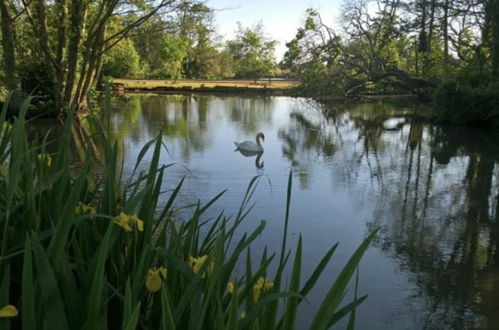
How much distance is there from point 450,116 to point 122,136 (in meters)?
10.6

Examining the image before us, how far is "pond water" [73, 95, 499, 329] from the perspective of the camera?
394 cm

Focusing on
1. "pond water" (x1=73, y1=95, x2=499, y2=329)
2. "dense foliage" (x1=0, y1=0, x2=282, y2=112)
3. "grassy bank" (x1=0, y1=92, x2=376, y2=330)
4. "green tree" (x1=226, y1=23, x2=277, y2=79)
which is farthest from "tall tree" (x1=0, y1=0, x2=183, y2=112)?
"green tree" (x1=226, y1=23, x2=277, y2=79)

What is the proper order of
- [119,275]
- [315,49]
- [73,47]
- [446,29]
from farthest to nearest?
[315,49], [446,29], [73,47], [119,275]

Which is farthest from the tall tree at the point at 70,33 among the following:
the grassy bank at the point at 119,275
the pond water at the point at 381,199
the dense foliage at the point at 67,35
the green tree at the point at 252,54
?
the green tree at the point at 252,54

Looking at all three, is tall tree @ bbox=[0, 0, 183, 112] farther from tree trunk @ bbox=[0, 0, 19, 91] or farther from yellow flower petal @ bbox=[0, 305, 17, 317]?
yellow flower petal @ bbox=[0, 305, 17, 317]

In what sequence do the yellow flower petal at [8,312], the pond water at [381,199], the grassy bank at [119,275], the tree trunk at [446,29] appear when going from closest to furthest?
the yellow flower petal at [8,312], the grassy bank at [119,275], the pond water at [381,199], the tree trunk at [446,29]

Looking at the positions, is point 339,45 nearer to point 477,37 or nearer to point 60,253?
point 477,37

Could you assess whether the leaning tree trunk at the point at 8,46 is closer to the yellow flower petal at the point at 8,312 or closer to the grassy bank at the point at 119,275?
the grassy bank at the point at 119,275

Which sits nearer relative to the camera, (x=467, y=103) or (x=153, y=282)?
(x=153, y=282)

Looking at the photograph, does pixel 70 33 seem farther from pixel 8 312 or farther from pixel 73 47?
pixel 8 312

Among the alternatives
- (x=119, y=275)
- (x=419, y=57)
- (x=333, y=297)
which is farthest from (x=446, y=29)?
(x=333, y=297)

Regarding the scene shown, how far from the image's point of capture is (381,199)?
7.00m

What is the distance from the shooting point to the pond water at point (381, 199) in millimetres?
3941

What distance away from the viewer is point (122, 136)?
1225 centimetres
